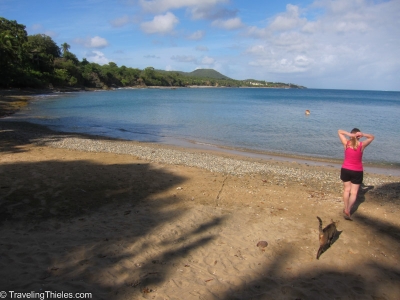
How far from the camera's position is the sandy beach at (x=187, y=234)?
165 inches

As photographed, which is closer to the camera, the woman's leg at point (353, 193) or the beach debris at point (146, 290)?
the beach debris at point (146, 290)

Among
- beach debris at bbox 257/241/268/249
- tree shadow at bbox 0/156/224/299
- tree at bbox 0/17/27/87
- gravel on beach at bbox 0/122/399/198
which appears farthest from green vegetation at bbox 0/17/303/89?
beach debris at bbox 257/241/268/249

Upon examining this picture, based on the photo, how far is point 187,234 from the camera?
5.82m

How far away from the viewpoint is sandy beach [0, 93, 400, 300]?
4184 millimetres

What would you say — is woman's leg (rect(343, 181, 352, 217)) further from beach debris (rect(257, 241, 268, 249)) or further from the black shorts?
beach debris (rect(257, 241, 268, 249))

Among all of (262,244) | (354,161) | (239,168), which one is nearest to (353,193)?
(354,161)

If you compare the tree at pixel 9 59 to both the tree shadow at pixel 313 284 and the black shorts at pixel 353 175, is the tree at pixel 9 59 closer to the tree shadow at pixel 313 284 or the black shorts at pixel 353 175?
the black shorts at pixel 353 175

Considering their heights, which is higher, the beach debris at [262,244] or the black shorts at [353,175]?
the black shorts at [353,175]

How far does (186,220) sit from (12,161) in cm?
729

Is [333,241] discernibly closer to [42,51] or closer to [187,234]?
[187,234]

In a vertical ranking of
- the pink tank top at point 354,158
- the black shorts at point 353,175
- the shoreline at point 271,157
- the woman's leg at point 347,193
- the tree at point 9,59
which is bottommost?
the shoreline at point 271,157

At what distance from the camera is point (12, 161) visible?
33.7 feet

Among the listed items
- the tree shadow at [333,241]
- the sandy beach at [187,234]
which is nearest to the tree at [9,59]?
the sandy beach at [187,234]

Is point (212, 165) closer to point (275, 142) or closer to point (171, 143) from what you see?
point (171, 143)
